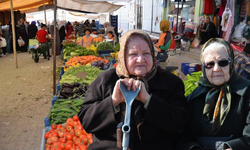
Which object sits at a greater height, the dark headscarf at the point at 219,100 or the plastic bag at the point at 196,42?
the plastic bag at the point at 196,42

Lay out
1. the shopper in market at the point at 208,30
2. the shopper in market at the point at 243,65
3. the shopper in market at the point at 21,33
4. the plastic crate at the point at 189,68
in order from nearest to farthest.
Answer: the shopper in market at the point at 243,65 → the plastic crate at the point at 189,68 → the shopper in market at the point at 208,30 → the shopper in market at the point at 21,33

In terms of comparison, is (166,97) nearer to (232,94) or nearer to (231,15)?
(232,94)

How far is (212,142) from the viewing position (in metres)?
1.61

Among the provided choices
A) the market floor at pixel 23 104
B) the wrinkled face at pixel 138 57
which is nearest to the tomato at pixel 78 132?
the market floor at pixel 23 104

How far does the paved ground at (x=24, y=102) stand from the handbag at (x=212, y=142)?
313 centimetres

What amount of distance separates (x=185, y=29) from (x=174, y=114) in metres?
11.8

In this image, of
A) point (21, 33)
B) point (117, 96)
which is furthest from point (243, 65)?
point (21, 33)

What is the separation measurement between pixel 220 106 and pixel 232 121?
4.9 inches

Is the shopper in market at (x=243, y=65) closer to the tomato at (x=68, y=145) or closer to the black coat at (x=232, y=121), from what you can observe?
the black coat at (x=232, y=121)

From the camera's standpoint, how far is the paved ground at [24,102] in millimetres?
4149

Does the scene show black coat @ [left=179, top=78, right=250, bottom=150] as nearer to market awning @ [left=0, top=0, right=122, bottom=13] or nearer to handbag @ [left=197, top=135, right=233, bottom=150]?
handbag @ [left=197, top=135, right=233, bottom=150]

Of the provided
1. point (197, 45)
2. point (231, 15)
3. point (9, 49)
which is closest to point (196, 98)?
point (231, 15)

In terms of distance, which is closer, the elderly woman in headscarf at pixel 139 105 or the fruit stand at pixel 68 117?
the elderly woman in headscarf at pixel 139 105

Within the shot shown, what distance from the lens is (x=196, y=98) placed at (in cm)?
177
